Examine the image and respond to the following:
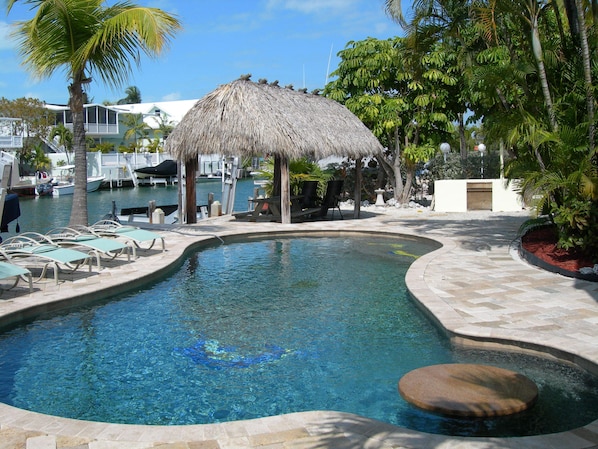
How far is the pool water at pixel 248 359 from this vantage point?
16.5 feet

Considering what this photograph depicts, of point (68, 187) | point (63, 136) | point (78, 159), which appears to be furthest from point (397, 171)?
point (63, 136)

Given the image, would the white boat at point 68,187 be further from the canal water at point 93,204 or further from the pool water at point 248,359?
the pool water at point 248,359

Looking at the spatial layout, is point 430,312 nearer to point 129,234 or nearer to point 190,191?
point 129,234

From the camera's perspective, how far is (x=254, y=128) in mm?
A: 14594

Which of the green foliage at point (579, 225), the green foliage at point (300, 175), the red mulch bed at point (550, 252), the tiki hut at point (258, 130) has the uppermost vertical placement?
the tiki hut at point (258, 130)

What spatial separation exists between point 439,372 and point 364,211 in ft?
47.4

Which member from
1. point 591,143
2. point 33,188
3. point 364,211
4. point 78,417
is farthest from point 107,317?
point 33,188

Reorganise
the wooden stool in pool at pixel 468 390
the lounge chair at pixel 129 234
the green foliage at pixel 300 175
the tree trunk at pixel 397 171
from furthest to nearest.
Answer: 1. the tree trunk at pixel 397 171
2. the green foliage at pixel 300 175
3. the lounge chair at pixel 129 234
4. the wooden stool in pool at pixel 468 390

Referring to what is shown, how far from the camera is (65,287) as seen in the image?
8445mm

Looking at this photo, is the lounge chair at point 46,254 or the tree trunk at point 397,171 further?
the tree trunk at point 397,171

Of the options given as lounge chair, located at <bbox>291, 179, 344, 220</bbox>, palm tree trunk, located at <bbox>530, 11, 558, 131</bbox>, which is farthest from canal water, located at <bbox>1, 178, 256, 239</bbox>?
palm tree trunk, located at <bbox>530, 11, 558, 131</bbox>

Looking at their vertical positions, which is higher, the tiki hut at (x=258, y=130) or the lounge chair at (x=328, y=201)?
the tiki hut at (x=258, y=130)

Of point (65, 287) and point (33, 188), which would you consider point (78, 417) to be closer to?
point (65, 287)

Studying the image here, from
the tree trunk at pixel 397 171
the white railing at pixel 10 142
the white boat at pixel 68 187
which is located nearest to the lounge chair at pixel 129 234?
the tree trunk at pixel 397 171
